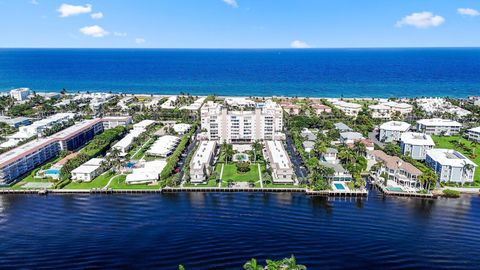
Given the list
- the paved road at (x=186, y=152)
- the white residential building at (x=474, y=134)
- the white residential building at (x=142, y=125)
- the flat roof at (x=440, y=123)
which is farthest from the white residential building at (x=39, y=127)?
the white residential building at (x=474, y=134)

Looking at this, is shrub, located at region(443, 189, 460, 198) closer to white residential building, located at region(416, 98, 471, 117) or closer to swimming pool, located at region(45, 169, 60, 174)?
white residential building, located at region(416, 98, 471, 117)

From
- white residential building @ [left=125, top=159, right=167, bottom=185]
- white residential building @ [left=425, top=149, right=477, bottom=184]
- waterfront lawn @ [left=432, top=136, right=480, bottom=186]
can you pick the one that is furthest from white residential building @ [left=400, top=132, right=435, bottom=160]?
white residential building @ [left=125, top=159, right=167, bottom=185]

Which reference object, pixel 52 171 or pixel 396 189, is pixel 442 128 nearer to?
pixel 396 189

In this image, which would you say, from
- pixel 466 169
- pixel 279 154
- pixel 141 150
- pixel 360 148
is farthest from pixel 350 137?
pixel 141 150

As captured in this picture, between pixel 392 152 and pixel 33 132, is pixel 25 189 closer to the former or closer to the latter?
pixel 33 132

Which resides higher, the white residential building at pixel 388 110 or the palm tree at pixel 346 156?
the white residential building at pixel 388 110

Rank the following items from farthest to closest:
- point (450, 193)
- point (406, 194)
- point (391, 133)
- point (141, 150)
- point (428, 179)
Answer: point (391, 133)
point (141, 150)
point (406, 194)
point (428, 179)
point (450, 193)

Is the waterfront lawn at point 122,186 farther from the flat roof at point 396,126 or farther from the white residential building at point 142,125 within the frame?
the flat roof at point 396,126

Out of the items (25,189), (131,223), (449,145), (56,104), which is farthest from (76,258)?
(56,104)
